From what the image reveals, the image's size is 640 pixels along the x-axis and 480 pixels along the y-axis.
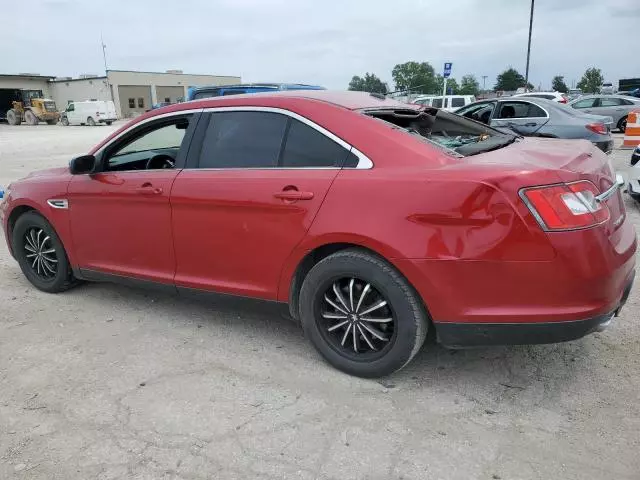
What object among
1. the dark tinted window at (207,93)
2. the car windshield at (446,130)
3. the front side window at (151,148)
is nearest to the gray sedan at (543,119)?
the dark tinted window at (207,93)

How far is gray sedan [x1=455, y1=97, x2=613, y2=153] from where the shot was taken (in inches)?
388

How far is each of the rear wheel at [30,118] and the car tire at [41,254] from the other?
49390mm

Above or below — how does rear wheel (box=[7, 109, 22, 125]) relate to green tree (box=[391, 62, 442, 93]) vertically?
below

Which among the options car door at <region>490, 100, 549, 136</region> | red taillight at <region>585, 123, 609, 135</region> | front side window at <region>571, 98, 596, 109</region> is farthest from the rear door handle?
front side window at <region>571, 98, 596, 109</region>

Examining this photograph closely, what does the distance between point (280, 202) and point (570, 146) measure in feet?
5.99

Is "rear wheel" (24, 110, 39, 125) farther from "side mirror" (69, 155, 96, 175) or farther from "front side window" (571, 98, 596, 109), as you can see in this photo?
"side mirror" (69, 155, 96, 175)

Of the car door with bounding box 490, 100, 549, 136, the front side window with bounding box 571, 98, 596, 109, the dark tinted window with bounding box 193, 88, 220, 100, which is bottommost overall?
the front side window with bounding box 571, 98, 596, 109

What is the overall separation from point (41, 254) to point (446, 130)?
3522mm

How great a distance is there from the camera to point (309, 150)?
3139 millimetres

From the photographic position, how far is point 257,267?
330cm

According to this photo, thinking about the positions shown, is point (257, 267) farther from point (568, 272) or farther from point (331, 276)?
point (568, 272)

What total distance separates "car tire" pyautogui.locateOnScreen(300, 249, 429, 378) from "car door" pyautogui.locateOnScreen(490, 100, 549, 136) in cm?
848

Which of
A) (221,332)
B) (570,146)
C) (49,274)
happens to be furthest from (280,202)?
(49,274)

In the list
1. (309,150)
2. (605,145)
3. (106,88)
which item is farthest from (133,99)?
(309,150)
